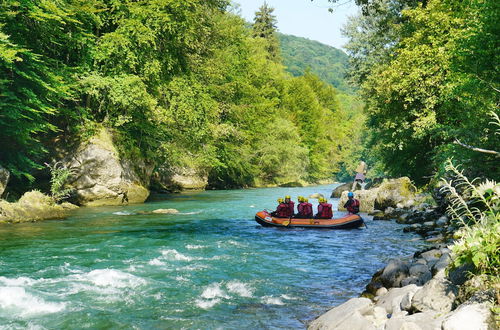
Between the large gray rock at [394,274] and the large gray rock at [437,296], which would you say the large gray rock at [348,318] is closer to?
the large gray rock at [437,296]

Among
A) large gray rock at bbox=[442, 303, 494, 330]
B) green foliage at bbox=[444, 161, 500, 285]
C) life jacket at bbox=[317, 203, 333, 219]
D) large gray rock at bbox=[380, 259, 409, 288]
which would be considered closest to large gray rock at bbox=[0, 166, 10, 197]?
life jacket at bbox=[317, 203, 333, 219]

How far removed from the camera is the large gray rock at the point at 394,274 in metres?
8.23

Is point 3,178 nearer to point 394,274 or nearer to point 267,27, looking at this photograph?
point 394,274

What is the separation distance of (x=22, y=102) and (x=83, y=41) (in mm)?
5518

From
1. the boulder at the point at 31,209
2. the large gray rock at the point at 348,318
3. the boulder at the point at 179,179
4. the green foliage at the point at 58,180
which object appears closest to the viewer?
the large gray rock at the point at 348,318

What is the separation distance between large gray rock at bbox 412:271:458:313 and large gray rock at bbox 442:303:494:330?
742 mm

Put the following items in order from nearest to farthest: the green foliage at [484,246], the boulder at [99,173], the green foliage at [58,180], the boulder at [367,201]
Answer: the green foliage at [484,246], the green foliage at [58,180], the boulder at [99,173], the boulder at [367,201]

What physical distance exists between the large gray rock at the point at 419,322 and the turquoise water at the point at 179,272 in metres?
2.14

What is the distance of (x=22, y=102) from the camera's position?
18000mm

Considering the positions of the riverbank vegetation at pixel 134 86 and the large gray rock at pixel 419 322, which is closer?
the large gray rock at pixel 419 322

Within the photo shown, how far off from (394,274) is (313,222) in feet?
30.4

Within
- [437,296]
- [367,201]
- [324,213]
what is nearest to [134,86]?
[324,213]

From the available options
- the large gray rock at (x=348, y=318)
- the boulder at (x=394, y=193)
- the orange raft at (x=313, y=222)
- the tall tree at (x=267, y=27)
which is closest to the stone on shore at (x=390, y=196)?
the boulder at (x=394, y=193)

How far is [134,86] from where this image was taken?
76.1 feet
